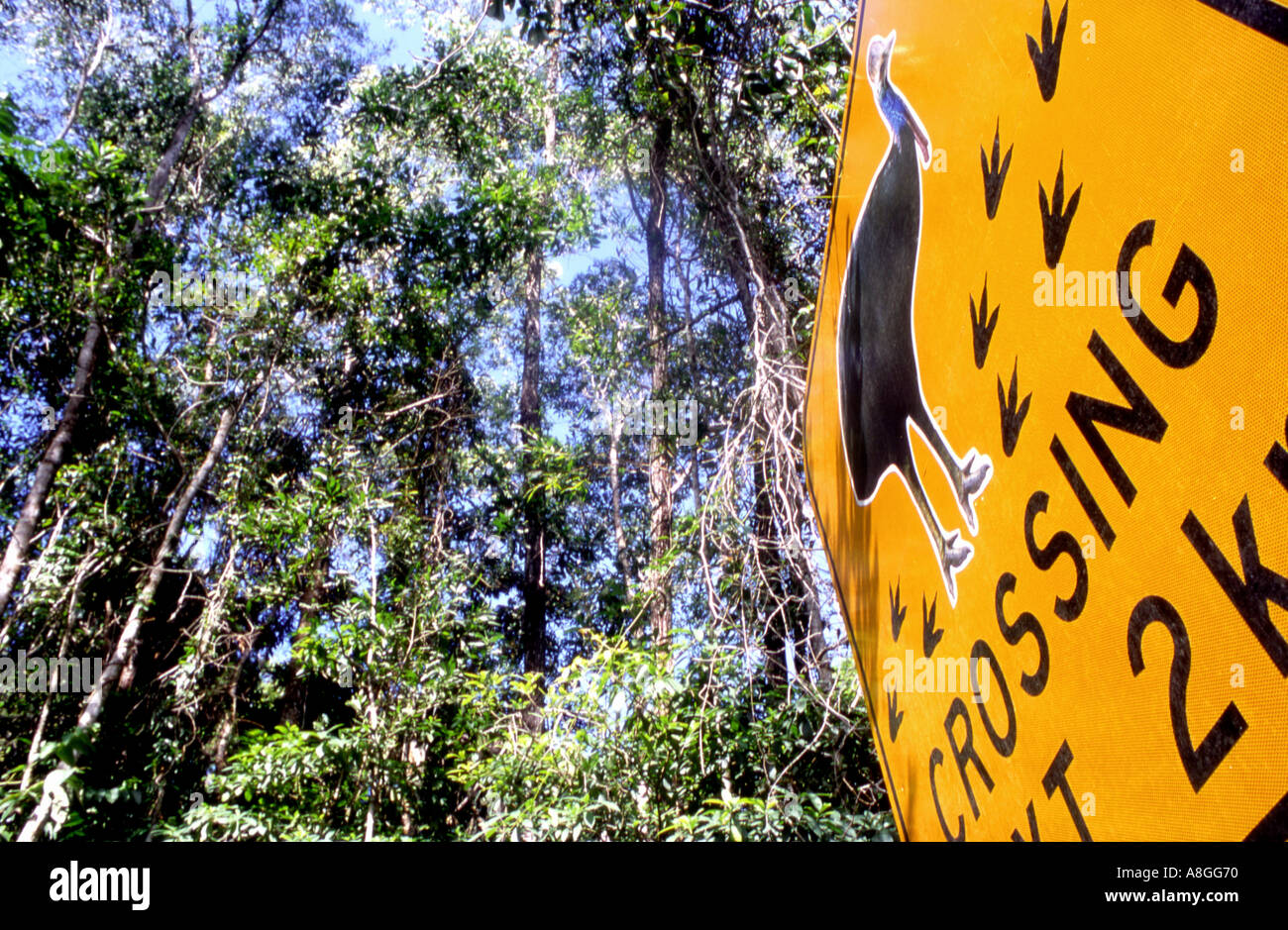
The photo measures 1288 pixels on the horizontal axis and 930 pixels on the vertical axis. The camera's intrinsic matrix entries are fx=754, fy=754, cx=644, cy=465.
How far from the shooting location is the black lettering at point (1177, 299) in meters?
1.13

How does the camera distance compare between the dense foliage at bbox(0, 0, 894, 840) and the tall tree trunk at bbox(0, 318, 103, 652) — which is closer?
the dense foliage at bbox(0, 0, 894, 840)

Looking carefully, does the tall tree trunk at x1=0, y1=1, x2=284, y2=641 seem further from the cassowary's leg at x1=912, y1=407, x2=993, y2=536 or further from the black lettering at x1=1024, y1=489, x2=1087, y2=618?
the black lettering at x1=1024, y1=489, x2=1087, y2=618

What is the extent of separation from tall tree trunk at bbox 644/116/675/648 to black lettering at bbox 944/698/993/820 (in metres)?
3.74

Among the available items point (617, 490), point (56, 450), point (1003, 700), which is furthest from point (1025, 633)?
point (617, 490)

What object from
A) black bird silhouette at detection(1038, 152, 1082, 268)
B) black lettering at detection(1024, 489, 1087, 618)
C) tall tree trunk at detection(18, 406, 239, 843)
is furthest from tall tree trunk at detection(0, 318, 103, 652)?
black bird silhouette at detection(1038, 152, 1082, 268)

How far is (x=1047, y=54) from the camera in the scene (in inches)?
65.2

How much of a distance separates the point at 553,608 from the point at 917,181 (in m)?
8.45

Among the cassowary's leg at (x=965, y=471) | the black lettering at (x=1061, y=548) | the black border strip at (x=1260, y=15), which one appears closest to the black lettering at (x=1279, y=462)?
the black lettering at (x=1061, y=548)

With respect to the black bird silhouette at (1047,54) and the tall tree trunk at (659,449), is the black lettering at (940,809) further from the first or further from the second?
the tall tree trunk at (659,449)

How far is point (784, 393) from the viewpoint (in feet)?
18.3

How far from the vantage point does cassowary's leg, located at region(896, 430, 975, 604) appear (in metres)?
2.11

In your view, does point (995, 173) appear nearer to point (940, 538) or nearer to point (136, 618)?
point (940, 538)
